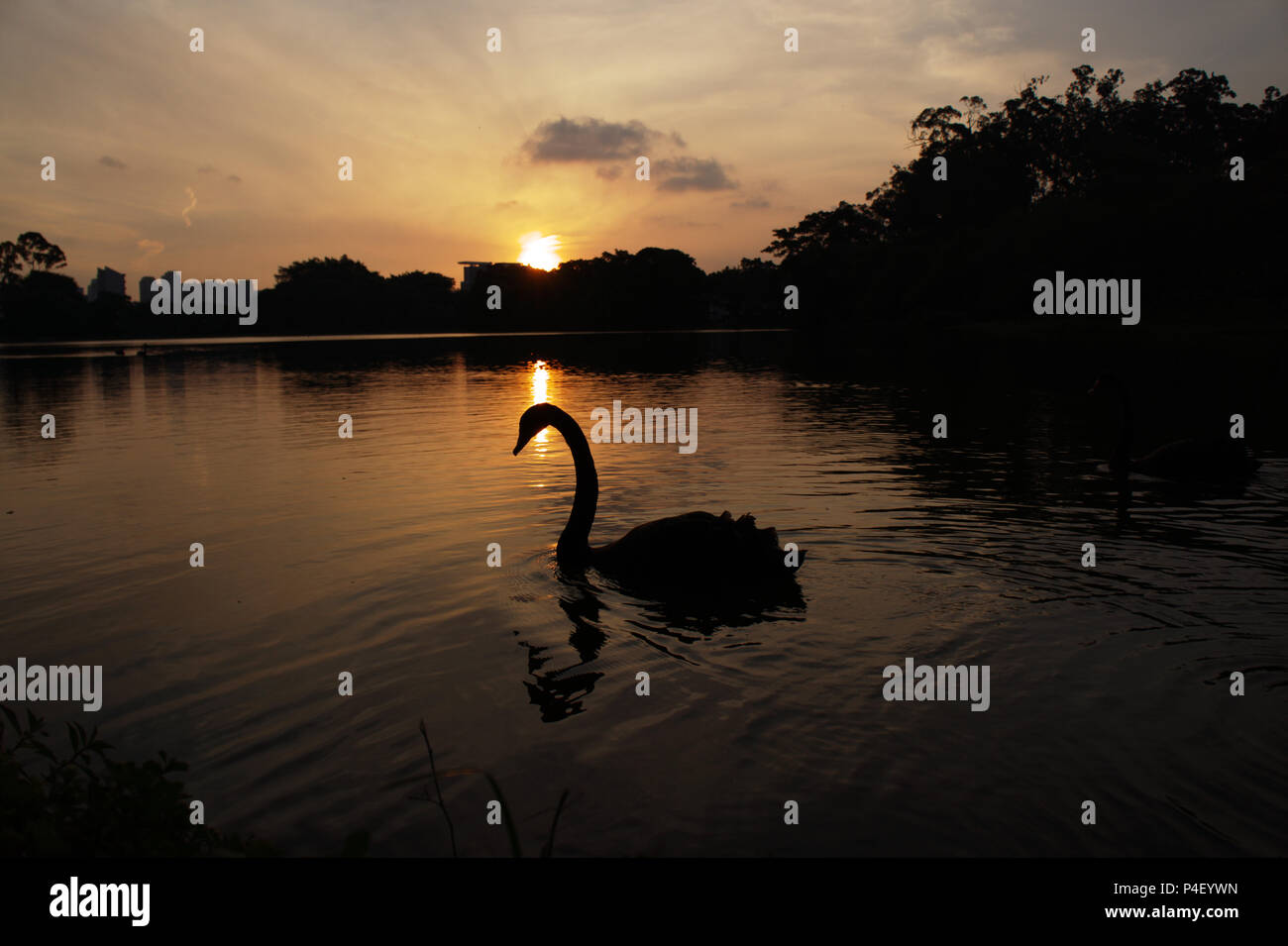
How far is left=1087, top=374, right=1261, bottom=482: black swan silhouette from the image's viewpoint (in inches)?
490

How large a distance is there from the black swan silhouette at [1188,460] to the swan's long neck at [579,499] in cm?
781

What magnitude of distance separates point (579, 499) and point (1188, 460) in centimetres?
924

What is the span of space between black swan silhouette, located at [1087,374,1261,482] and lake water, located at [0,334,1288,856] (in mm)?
392

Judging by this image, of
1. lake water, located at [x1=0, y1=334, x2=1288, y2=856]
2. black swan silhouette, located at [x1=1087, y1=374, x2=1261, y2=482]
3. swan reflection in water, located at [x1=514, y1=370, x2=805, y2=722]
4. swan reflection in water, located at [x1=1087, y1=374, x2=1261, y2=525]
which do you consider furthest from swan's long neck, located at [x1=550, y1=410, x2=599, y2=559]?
black swan silhouette, located at [x1=1087, y1=374, x2=1261, y2=482]

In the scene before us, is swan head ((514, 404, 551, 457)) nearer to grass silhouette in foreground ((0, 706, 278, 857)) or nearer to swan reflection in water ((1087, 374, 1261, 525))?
grass silhouette in foreground ((0, 706, 278, 857))

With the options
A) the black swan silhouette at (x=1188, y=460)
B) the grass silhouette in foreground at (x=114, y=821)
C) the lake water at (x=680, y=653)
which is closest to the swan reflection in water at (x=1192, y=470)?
the black swan silhouette at (x=1188, y=460)

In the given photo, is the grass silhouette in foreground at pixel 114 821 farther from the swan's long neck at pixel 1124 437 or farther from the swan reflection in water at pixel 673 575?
the swan's long neck at pixel 1124 437

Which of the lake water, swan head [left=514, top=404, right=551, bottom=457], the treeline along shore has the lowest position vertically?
the lake water

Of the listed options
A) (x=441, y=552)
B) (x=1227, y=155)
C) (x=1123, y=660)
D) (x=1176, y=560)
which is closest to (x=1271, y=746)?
(x=1123, y=660)

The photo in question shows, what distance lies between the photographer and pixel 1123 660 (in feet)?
20.1

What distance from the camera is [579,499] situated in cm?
892

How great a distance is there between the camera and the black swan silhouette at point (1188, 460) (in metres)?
12.4
